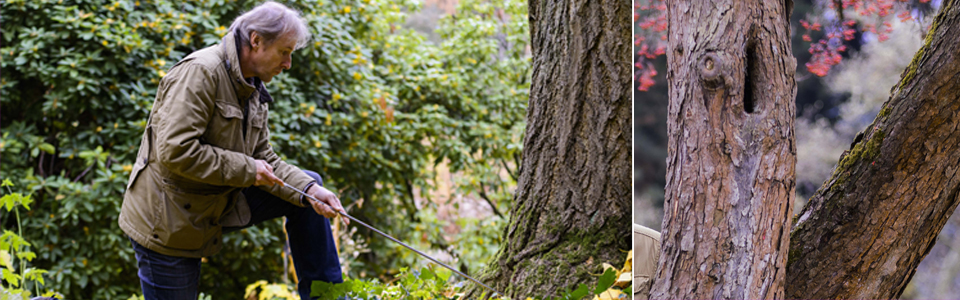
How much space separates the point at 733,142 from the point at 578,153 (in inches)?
30.7

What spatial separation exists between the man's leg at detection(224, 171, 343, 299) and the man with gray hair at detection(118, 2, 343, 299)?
47mm

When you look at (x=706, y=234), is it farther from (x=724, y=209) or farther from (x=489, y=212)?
(x=489, y=212)

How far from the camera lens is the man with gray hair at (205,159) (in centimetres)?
173

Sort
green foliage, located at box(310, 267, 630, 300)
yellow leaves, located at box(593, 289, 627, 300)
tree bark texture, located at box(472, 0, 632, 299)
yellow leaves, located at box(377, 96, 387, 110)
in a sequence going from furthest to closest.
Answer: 1. yellow leaves, located at box(377, 96, 387, 110)
2. tree bark texture, located at box(472, 0, 632, 299)
3. yellow leaves, located at box(593, 289, 627, 300)
4. green foliage, located at box(310, 267, 630, 300)

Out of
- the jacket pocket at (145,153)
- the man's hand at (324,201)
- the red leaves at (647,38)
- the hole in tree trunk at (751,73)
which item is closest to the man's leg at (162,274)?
the jacket pocket at (145,153)

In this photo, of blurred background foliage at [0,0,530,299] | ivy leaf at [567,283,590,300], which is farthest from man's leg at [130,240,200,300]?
blurred background foliage at [0,0,530,299]

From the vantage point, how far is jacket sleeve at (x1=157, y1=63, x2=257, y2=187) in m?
1.70

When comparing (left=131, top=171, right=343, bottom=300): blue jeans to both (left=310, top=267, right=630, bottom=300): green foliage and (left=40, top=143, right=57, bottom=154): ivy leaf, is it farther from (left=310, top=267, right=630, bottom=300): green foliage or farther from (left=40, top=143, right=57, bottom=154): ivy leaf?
(left=40, top=143, right=57, bottom=154): ivy leaf

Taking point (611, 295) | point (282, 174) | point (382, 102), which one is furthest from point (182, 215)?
point (382, 102)

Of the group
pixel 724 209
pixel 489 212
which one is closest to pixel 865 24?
pixel 724 209

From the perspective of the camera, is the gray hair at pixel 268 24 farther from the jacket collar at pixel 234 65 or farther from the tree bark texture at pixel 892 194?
the tree bark texture at pixel 892 194

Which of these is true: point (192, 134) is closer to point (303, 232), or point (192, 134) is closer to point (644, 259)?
point (303, 232)

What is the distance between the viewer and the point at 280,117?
380 centimetres

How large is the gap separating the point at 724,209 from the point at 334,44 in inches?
123
